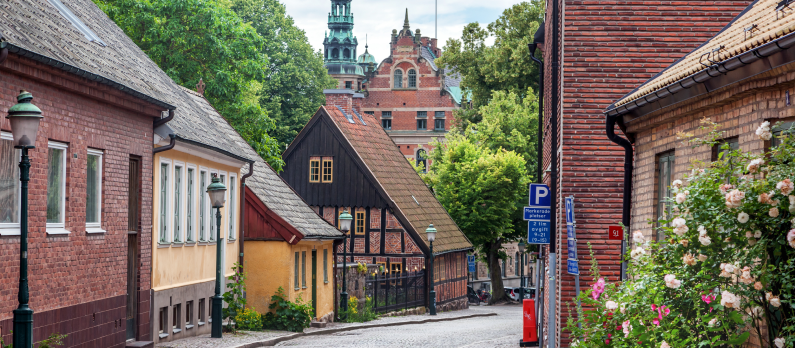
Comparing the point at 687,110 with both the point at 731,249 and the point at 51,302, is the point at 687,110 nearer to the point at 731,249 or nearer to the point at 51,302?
the point at 731,249

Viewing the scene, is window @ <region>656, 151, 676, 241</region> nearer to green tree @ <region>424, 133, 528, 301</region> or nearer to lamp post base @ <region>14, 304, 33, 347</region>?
lamp post base @ <region>14, 304, 33, 347</region>

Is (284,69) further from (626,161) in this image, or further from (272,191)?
(626,161)

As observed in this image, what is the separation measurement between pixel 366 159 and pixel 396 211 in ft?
8.36

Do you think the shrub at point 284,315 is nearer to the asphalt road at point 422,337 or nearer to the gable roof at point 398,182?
the asphalt road at point 422,337

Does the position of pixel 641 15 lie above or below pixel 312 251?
above

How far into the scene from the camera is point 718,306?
24.6 feet

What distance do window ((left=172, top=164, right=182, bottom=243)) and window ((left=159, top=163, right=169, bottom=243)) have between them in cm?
57

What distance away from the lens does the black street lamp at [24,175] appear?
30.2 ft

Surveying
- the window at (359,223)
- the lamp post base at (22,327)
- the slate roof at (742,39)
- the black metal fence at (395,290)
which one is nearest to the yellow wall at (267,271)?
the black metal fence at (395,290)

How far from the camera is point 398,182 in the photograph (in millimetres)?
42000

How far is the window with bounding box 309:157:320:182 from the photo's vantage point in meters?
41.5

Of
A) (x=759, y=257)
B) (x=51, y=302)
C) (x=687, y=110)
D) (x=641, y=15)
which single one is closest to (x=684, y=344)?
(x=759, y=257)

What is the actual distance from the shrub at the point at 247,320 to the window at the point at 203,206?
257 cm

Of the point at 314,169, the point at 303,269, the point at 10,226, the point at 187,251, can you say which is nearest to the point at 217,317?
A: the point at 187,251
